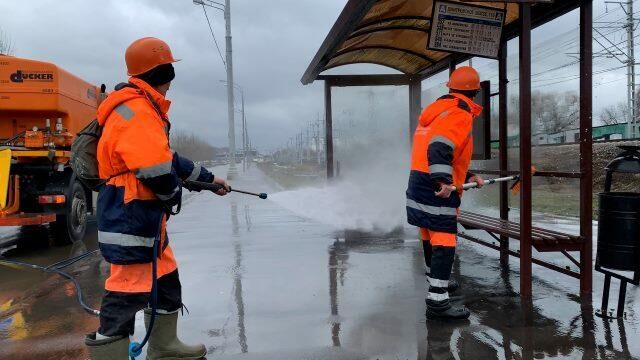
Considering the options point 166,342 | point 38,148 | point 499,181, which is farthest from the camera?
point 38,148

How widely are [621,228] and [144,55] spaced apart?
11.7 ft

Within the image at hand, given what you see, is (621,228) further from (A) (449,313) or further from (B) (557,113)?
(B) (557,113)

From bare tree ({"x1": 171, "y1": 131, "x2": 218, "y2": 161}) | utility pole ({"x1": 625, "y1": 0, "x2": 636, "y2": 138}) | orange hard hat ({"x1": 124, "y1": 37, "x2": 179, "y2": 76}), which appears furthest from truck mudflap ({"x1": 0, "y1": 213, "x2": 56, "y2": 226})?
bare tree ({"x1": 171, "y1": 131, "x2": 218, "y2": 161})

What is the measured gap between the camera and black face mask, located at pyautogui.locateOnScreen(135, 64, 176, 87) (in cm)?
288

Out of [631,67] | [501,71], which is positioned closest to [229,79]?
[501,71]

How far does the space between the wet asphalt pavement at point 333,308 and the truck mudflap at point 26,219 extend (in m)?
0.50

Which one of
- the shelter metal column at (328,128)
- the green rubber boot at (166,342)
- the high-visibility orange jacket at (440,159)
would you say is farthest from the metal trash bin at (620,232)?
the shelter metal column at (328,128)

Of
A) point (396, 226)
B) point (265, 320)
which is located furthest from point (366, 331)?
point (396, 226)

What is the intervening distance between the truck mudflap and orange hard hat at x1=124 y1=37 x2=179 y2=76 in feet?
16.6

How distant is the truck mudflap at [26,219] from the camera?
673 cm

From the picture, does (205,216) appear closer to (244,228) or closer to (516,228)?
(244,228)

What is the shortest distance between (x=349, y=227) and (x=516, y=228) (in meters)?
3.92

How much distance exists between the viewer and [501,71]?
18.2 ft

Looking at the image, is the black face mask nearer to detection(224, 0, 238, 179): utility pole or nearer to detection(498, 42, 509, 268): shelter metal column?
detection(498, 42, 509, 268): shelter metal column
